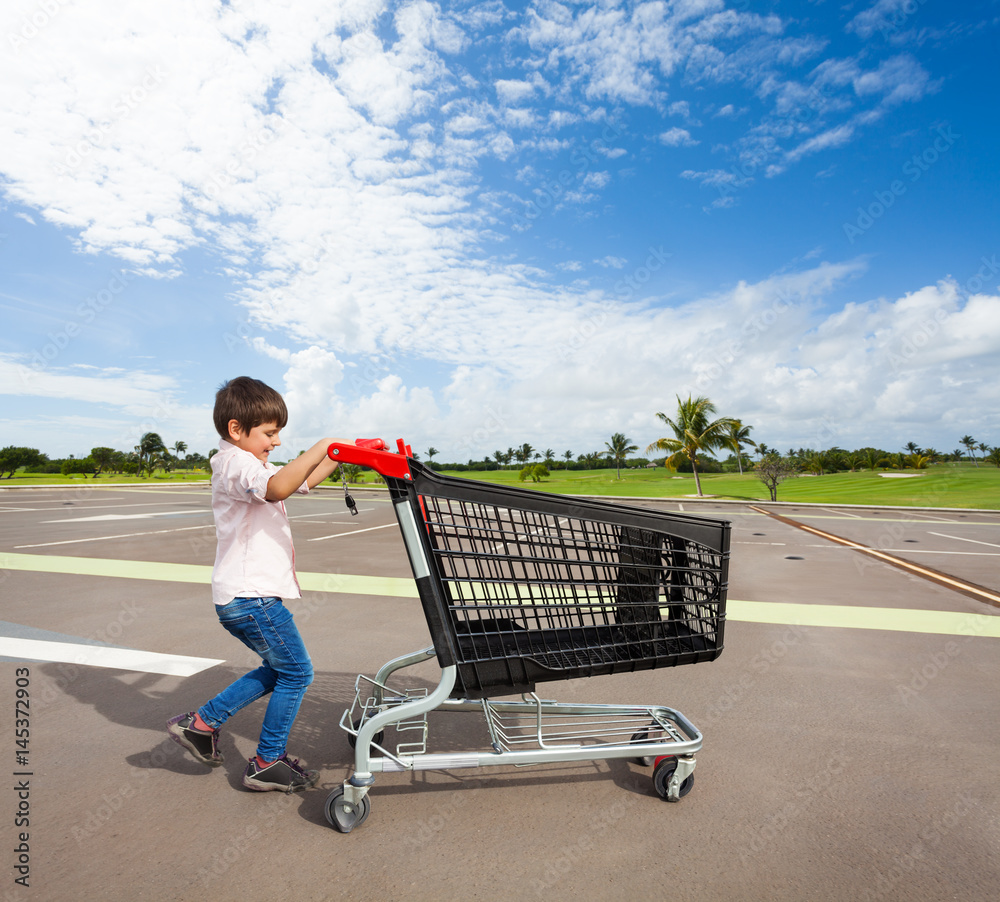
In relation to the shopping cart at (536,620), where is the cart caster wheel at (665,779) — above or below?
below

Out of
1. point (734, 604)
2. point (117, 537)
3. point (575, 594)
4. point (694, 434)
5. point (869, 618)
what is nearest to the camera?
point (575, 594)

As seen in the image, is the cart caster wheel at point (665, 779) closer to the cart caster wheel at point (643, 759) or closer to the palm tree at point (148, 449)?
the cart caster wheel at point (643, 759)

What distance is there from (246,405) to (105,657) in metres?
2.76

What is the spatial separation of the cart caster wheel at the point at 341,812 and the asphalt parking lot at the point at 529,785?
6cm

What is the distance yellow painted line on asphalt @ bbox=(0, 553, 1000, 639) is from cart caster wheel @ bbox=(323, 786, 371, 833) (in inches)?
136

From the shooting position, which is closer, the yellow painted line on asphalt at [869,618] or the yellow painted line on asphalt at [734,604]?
the yellow painted line on asphalt at [869,618]

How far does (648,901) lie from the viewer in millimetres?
1728

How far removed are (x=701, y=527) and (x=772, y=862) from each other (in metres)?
1.20

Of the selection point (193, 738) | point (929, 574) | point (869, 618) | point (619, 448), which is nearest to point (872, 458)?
point (619, 448)

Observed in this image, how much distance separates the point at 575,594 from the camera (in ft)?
7.55

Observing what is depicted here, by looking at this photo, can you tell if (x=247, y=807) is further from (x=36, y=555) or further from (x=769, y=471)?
(x=769, y=471)

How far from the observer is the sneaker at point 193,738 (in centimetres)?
237

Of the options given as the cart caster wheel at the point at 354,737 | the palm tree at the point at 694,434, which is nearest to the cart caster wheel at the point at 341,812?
the cart caster wheel at the point at 354,737

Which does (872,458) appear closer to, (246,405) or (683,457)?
(683,457)
